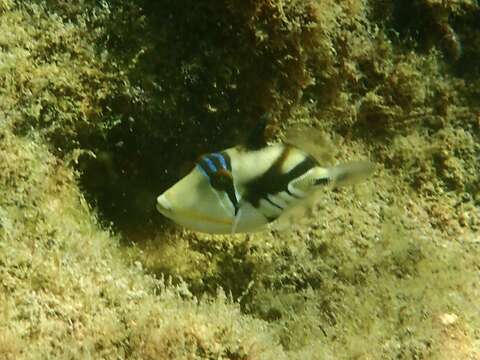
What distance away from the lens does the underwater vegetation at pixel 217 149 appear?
2330 millimetres

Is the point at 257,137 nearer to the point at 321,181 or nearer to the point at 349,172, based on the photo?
the point at 321,181

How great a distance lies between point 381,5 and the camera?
13.8ft

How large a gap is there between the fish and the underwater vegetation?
9.3 inches

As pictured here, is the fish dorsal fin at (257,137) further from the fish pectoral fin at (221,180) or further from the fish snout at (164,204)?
the fish snout at (164,204)

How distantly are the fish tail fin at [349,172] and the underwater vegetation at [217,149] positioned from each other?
0.25 m

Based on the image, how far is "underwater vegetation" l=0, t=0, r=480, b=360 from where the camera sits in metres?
2.33

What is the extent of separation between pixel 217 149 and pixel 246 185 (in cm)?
82

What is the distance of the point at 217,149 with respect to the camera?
3600 mm

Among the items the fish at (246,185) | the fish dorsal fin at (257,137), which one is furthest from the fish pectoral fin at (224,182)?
the fish dorsal fin at (257,137)

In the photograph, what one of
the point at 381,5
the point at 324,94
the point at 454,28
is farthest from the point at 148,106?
the point at 454,28

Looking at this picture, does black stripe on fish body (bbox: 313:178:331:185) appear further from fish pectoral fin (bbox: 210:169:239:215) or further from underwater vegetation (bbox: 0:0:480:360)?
fish pectoral fin (bbox: 210:169:239:215)

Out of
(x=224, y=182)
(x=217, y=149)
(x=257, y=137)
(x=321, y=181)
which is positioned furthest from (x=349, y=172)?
(x=217, y=149)

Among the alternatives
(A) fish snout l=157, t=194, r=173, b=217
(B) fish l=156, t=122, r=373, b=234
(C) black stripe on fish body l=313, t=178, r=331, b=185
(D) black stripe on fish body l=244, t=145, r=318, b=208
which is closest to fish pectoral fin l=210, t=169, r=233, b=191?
(B) fish l=156, t=122, r=373, b=234

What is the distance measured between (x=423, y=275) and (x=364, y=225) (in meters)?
0.53
